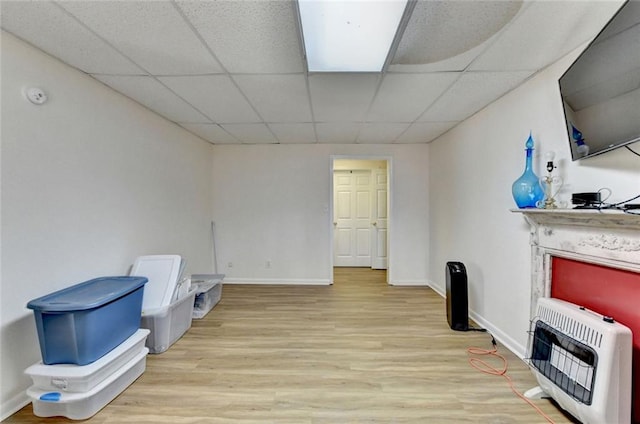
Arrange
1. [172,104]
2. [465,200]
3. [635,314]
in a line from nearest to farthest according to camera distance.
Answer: [635,314] < [172,104] < [465,200]

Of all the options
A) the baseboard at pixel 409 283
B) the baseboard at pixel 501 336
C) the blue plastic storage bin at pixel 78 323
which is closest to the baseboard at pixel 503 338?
the baseboard at pixel 501 336

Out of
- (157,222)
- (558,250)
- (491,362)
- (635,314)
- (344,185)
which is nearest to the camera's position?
(635,314)

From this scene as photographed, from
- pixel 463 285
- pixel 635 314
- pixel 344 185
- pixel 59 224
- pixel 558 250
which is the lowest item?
A: pixel 463 285

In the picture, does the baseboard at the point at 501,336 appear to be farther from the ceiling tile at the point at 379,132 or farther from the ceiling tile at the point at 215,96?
the ceiling tile at the point at 215,96

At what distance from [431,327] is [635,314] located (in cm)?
163

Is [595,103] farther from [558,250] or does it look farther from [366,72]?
[366,72]

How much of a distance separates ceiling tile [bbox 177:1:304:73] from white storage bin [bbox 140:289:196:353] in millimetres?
2106

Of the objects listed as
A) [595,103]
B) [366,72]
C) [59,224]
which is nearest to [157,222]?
[59,224]

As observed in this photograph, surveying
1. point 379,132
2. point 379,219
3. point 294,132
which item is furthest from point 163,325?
point 379,219

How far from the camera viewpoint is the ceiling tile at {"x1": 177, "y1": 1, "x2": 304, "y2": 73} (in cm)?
140

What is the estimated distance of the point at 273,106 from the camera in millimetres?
2785

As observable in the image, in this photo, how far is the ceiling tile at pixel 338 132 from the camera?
3436 millimetres

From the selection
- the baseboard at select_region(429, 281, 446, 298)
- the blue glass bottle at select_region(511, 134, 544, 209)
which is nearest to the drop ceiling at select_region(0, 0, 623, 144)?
the blue glass bottle at select_region(511, 134, 544, 209)

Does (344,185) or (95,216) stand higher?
(344,185)
